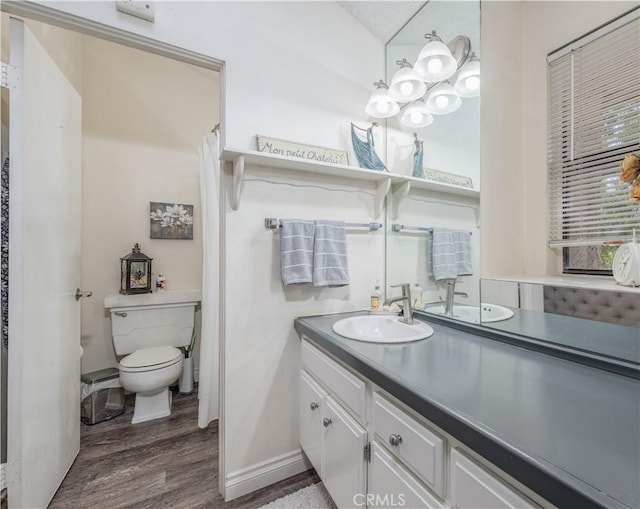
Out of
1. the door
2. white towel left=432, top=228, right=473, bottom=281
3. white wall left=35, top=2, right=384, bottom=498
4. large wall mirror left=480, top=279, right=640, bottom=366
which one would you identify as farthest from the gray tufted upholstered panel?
the door

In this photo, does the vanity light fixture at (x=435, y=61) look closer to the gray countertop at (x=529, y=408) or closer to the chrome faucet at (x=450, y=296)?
the chrome faucet at (x=450, y=296)

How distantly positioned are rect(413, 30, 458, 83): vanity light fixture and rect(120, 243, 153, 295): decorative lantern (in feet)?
7.74

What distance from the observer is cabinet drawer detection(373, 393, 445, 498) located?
0.71m

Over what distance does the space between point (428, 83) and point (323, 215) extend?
0.94m

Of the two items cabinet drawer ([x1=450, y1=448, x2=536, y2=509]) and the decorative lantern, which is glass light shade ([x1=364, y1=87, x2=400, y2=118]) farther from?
the decorative lantern

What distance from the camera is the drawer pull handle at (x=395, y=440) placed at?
0.83 metres

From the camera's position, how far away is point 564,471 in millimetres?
483

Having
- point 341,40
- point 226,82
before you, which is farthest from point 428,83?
point 226,82

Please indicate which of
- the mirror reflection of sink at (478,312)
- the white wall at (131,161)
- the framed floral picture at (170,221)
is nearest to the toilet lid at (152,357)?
the white wall at (131,161)

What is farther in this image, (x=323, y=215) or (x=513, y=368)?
(x=323, y=215)

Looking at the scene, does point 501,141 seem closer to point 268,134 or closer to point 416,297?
point 416,297

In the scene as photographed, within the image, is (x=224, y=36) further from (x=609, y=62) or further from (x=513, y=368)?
(x=513, y=368)

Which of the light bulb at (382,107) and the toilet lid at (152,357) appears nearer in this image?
the light bulb at (382,107)

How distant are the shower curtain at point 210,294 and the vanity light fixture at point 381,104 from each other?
103 cm
